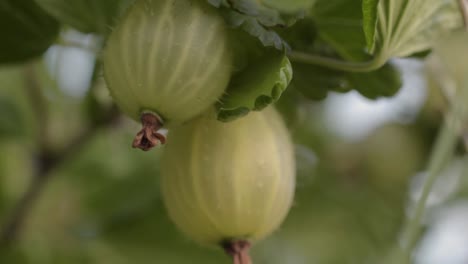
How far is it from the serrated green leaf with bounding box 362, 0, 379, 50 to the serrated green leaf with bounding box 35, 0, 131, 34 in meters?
0.22

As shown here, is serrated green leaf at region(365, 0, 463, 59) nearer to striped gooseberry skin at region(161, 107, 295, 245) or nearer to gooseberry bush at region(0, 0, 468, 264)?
gooseberry bush at region(0, 0, 468, 264)

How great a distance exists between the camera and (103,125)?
4.21ft

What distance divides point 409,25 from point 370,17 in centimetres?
7

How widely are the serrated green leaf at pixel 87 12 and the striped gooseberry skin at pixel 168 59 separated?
91 millimetres

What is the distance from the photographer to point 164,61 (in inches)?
25.7

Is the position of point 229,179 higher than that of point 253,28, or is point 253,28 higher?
point 253,28

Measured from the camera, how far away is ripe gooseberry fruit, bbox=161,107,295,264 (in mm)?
714

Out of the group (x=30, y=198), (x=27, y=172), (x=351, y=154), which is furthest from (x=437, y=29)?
(x=27, y=172)

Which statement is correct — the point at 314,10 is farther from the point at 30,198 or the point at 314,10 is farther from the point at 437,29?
the point at 30,198

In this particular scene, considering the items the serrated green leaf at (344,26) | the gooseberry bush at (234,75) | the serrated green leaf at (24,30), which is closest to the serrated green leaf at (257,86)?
the gooseberry bush at (234,75)

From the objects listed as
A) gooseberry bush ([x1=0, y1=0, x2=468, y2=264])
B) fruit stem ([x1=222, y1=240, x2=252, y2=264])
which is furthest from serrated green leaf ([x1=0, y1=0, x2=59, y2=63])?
fruit stem ([x1=222, y1=240, x2=252, y2=264])

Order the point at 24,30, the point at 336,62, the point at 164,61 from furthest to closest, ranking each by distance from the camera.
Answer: the point at 24,30
the point at 336,62
the point at 164,61

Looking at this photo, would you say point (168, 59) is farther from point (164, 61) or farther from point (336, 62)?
point (336, 62)

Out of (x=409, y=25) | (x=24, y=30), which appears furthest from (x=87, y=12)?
(x=409, y=25)
